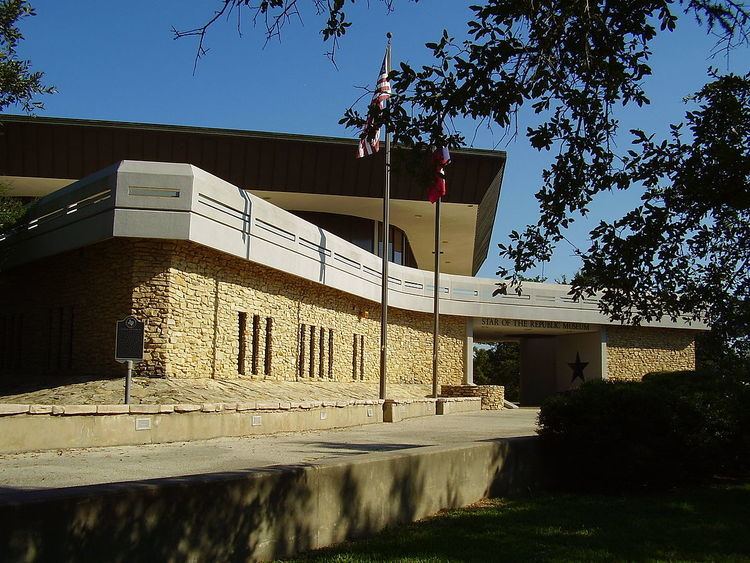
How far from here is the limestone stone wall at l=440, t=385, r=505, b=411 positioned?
38594 mm

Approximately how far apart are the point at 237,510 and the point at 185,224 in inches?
561

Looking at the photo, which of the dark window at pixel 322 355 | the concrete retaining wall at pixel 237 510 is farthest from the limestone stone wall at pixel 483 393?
the concrete retaining wall at pixel 237 510

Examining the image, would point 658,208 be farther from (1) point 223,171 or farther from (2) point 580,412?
(1) point 223,171

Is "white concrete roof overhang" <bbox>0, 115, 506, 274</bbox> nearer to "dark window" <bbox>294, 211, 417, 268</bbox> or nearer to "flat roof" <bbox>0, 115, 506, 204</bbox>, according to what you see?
"flat roof" <bbox>0, 115, 506, 204</bbox>

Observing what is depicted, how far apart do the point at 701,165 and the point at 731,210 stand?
1.44m

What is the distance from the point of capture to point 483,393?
38.7 metres

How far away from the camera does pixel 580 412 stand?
11.2 m

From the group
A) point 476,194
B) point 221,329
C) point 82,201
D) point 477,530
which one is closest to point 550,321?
point 476,194

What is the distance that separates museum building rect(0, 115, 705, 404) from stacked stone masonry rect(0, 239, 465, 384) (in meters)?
0.05

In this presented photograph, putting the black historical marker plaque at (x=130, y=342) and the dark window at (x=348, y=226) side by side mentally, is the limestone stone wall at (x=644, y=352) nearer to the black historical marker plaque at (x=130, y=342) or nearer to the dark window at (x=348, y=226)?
the dark window at (x=348, y=226)

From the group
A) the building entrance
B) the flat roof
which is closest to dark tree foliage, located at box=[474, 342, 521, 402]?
the building entrance

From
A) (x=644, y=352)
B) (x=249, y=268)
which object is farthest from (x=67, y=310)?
(x=644, y=352)

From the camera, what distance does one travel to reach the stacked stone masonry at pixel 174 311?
19906 millimetres

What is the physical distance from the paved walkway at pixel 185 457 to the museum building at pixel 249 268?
201 inches
